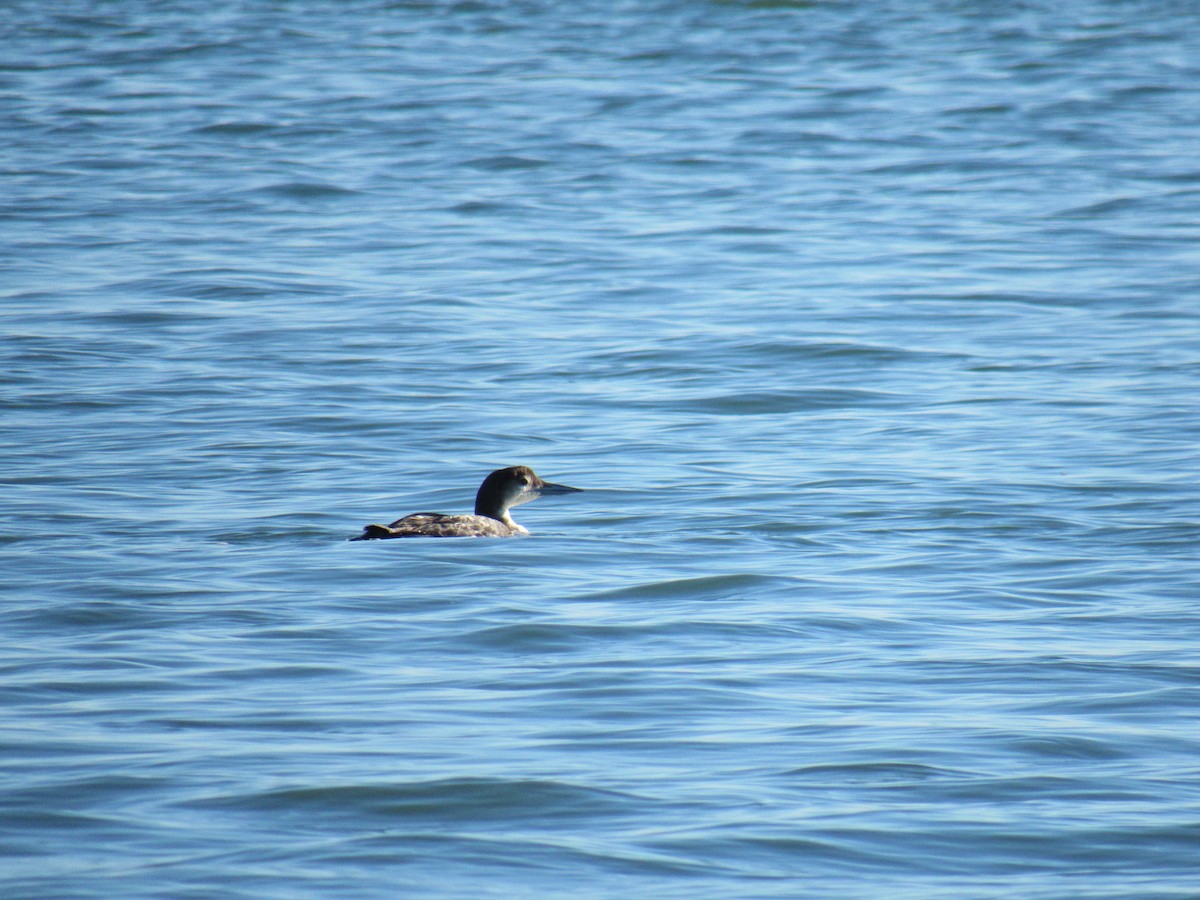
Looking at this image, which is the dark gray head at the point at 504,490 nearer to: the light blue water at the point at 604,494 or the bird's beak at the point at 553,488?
the bird's beak at the point at 553,488

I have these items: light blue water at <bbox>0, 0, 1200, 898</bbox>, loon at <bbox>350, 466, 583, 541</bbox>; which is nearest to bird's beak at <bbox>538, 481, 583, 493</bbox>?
loon at <bbox>350, 466, 583, 541</bbox>

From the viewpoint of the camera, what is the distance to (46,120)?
89.6 feet

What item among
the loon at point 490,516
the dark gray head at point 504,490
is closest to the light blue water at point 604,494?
the loon at point 490,516

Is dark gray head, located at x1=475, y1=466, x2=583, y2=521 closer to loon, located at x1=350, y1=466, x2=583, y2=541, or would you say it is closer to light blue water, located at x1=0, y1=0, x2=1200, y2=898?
loon, located at x1=350, y1=466, x2=583, y2=541

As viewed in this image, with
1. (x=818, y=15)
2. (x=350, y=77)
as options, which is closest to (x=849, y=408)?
(x=350, y=77)

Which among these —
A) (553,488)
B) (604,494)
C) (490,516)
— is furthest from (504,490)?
(604,494)

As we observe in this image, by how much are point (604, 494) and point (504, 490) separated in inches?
31.7

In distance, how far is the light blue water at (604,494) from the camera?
5738 mm

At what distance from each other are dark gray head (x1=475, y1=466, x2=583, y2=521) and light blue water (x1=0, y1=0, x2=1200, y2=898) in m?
0.40

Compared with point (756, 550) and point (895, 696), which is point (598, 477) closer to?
point (756, 550)

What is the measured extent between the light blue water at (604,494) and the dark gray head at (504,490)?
40 centimetres

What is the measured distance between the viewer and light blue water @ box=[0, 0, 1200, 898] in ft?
18.8

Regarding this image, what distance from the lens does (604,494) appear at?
11258 millimetres

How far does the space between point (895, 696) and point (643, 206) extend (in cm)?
1662
